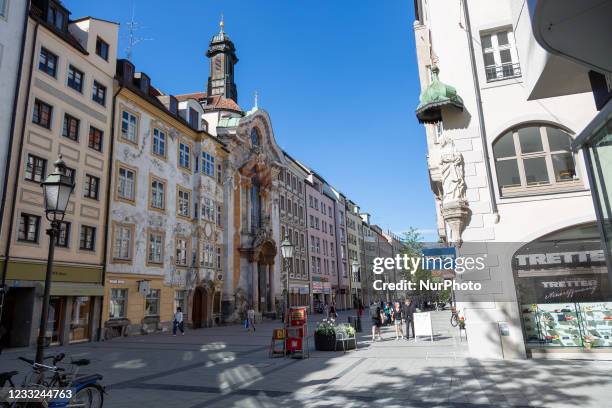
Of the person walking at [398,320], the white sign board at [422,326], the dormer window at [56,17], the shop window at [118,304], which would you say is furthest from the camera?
the shop window at [118,304]

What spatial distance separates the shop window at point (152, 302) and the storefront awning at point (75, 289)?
4.15m

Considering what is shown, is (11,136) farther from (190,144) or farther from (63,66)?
(190,144)

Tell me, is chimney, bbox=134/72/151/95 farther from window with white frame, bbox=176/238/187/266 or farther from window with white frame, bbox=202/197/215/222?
window with white frame, bbox=176/238/187/266

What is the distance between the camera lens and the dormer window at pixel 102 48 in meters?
24.1

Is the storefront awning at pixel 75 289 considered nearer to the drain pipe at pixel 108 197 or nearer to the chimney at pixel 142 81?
the drain pipe at pixel 108 197

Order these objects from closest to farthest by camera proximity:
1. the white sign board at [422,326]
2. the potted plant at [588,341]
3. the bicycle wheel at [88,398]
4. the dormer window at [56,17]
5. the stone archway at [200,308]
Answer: the bicycle wheel at [88,398], the potted plant at [588,341], the white sign board at [422,326], the dormer window at [56,17], the stone archway at [200,308]

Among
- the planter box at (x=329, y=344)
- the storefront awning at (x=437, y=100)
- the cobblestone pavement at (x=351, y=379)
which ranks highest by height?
the storefront awning at (x=437, y=100)

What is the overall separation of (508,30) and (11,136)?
766 inches

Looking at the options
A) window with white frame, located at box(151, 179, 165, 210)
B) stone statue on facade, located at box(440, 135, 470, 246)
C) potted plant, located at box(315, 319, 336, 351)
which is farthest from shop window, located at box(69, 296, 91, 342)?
stone statue on facade, located at box(440, 135, 470, 246)

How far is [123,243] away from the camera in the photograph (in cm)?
2441

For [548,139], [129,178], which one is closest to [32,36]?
[129,178]

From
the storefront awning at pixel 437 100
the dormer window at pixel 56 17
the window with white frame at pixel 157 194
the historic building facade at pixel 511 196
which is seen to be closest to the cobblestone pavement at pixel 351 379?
the historic building facade at pixel 511 196

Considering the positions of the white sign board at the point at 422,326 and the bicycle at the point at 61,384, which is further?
the white sign board at the point at 422,326

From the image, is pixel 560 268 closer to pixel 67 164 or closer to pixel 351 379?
pixel 351 379
